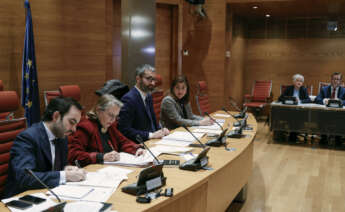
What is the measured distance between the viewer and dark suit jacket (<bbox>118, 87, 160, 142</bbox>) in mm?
3398

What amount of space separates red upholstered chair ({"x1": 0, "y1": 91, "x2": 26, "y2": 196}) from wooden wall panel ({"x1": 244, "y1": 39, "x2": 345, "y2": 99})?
26.8 feet

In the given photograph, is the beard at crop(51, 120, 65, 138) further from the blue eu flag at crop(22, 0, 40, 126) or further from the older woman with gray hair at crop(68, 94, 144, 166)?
the blue eu flag at crop(22, 0, 40, 126)

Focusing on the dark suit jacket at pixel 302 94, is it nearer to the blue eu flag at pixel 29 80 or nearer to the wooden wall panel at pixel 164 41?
the wooden wall panel at pixel 164 41

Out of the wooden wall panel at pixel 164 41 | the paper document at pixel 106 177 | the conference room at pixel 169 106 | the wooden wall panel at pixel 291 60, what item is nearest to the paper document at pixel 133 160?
the conference room at pixel 169 106

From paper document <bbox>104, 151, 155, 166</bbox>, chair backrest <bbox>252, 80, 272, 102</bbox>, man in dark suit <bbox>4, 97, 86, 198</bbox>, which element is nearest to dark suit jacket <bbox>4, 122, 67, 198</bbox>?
man in dark suit <bbox>4, 97, 86, 198</bbox>

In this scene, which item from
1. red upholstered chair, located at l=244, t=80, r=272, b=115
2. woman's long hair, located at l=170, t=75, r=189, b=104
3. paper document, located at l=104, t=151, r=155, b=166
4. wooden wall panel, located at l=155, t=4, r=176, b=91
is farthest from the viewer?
red upholstered chair, located at l=244, t=80, r=272, b=115

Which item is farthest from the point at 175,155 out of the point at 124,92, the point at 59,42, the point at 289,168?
the point at 59,42

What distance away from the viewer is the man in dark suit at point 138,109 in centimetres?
344

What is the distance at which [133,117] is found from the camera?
3.57 metres

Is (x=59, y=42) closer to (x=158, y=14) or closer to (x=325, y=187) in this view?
(x=158, y=14)

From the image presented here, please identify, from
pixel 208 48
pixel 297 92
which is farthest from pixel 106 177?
pixel 208 48

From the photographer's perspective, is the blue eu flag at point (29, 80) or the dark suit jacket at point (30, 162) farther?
the blue eu flag at point (29, 80)

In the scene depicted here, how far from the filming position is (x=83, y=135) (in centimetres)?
260

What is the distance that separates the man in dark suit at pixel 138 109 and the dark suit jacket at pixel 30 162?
1.27 m
